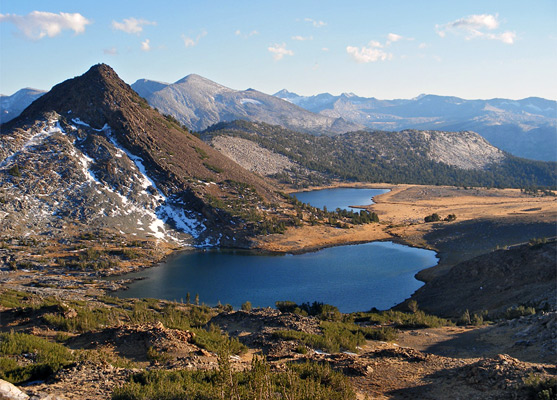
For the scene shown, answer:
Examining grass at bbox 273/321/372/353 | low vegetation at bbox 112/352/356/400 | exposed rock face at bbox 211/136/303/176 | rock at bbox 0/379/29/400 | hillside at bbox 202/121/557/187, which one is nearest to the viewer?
rock at bbox 0/379/29/400

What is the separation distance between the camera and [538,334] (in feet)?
55.3

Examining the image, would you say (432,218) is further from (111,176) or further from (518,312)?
(111,176)

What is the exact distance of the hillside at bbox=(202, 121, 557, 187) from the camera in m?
130

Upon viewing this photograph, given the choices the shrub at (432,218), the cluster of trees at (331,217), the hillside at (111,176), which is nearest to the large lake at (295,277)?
the hillside at (111,176)

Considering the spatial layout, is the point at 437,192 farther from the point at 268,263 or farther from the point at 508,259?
the point at 508,259

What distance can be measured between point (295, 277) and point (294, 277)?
0.31ft

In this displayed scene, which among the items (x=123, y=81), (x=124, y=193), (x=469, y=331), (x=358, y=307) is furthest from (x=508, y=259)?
(x=123, y=81)

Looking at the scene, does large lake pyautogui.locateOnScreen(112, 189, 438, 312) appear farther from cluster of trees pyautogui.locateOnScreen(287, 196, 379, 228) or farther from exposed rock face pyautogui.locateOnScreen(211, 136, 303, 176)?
exposed rock face pyautogui.locateOnScreen(211, 136, 303, 176)

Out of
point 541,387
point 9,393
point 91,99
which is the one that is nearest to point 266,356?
point 541,387

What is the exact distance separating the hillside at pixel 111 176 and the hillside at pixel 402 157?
2027 inches

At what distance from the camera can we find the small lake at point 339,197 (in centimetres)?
9143

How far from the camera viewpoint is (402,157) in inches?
5807

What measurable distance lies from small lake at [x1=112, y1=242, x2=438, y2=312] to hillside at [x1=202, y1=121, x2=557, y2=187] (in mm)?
Answer: 68359

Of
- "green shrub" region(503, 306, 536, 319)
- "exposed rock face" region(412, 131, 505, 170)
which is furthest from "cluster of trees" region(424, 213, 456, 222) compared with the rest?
"exposed rock face" region(412, 131, 505, 170)
